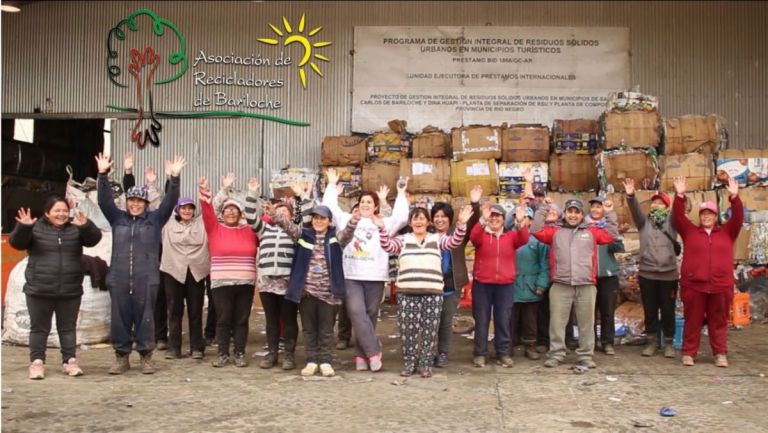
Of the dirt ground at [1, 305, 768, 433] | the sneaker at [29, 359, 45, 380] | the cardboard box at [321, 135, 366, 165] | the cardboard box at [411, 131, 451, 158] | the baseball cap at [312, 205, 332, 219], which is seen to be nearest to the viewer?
the dirt ground at [1, 305, 768, 433]

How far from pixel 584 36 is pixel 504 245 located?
23.4ft

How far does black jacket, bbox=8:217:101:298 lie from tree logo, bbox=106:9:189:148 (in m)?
6.94

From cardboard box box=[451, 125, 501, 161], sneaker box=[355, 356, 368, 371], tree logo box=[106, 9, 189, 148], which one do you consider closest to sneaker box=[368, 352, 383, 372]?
sneaker box=[355, 356, 368, 371]

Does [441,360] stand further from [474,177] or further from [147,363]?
[474,177]

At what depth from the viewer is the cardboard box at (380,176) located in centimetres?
1188

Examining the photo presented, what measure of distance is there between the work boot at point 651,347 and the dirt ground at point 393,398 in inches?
4.0

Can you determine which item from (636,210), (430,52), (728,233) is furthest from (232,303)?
(430,52)

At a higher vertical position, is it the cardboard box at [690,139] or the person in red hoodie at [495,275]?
the cardboard box at [690,139]

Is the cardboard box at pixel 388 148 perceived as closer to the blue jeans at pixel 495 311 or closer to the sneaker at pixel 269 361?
the blue jeans at pixel 495 311

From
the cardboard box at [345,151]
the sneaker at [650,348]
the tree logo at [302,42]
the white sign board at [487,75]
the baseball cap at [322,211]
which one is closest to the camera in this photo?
the baseball cap at [322,211]

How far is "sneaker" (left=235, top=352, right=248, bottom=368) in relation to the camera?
738 centimetres

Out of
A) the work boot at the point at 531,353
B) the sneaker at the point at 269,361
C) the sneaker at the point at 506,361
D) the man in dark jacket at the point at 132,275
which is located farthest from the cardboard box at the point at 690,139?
the man in dark jacket at the point at 132,275

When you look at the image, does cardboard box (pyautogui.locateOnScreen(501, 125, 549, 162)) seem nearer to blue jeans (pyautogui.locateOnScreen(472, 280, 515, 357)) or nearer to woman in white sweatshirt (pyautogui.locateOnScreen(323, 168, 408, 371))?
blue jeans (pyautogui.locateOnScreen(472, 280, 515, 357))

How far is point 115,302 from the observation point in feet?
23.2
